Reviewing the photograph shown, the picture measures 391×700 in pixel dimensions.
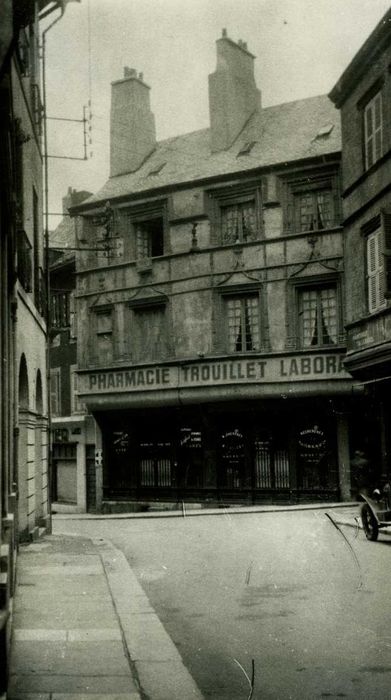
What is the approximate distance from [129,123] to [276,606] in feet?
76.3

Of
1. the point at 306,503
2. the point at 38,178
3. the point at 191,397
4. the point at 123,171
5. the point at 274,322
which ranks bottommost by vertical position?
the point at 306,503

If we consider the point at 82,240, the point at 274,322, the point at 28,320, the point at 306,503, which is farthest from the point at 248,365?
the point at 28,320

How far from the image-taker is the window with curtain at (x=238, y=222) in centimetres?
2472

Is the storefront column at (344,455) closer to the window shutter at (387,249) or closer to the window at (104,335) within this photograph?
the window shutter at (387,249)

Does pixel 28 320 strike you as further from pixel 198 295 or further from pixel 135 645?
pixel 198 295

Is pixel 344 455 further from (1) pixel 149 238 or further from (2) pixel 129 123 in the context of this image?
(2) pixel 129 123

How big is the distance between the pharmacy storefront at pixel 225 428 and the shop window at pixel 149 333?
521mm

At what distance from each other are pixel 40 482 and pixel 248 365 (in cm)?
920

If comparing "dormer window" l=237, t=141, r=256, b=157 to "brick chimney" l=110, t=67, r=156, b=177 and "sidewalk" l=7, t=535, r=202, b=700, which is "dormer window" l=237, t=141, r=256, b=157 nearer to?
"brick chimney" l=110, t=67, r=156, b=177

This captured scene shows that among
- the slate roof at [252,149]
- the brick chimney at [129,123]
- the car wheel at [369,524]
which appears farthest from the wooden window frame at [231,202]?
the car wheel at [369,524]

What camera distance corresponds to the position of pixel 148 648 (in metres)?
6.89

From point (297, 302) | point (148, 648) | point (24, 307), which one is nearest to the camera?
point (148, 648)

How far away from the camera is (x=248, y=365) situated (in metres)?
23.9

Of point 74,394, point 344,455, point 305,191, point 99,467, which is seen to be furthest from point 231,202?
point 74,394
